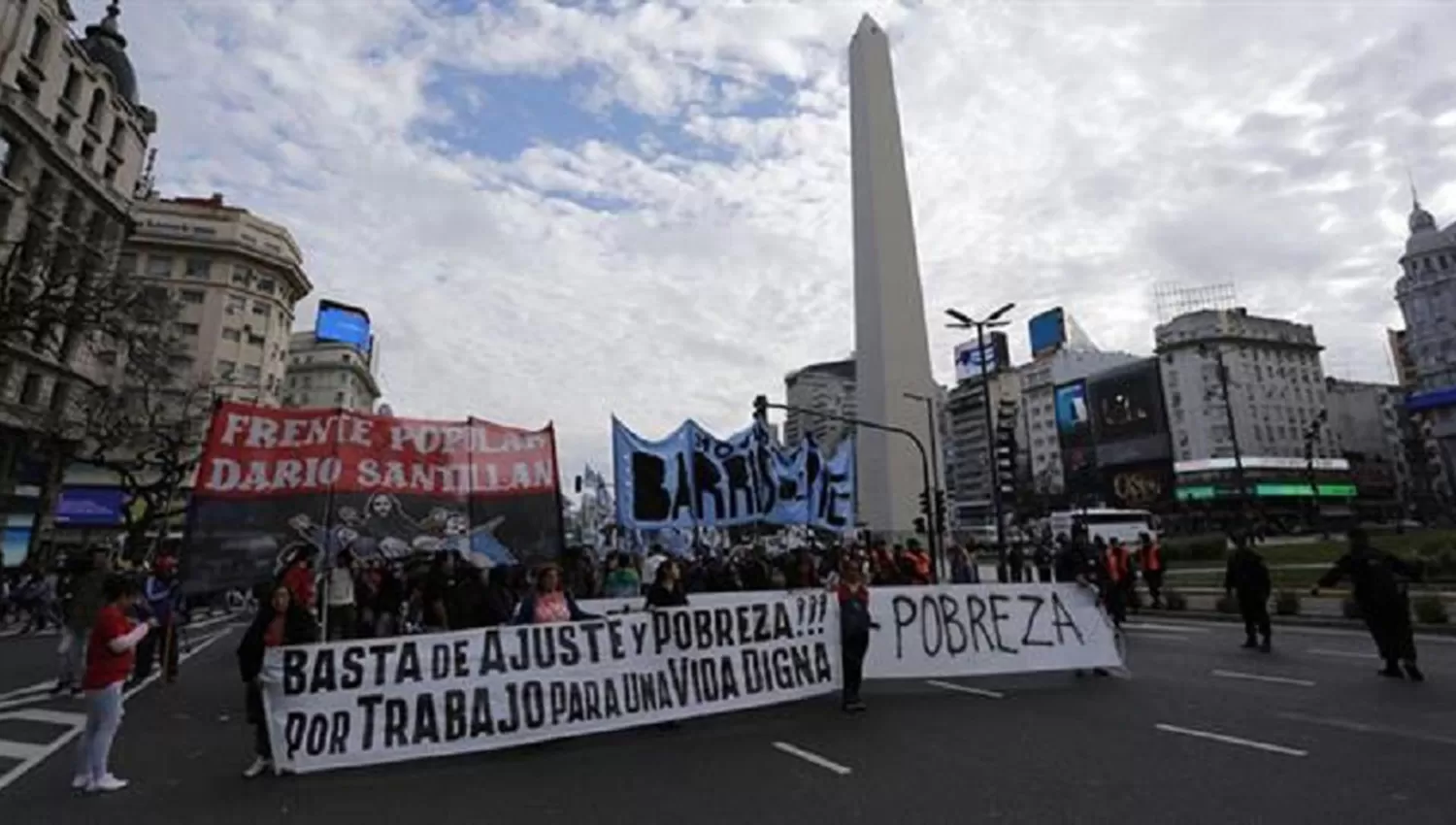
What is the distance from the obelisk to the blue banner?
1888 cm

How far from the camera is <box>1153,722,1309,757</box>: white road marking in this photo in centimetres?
693

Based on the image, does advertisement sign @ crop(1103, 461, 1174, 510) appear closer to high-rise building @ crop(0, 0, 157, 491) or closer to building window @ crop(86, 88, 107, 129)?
high-rise building @ crop(0, 0, 157, 491)

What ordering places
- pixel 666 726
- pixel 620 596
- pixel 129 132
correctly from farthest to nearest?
pixel 129 132, pixel 620 596, pixel 666 726

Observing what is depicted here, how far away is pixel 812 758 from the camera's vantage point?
7.25 meters

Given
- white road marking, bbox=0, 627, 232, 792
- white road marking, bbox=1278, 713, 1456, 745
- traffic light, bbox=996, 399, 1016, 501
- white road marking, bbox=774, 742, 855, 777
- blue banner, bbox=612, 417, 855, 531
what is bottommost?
white road marking, bbox=0, 627, 232, 792

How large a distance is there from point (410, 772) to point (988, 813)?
4719 millimetres

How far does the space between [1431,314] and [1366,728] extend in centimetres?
13685

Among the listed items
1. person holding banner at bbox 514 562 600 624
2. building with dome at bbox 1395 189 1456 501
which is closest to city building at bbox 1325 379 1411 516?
building with dome at bbox 1395 189 1456 501

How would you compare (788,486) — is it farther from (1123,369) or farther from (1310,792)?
(1123,369)

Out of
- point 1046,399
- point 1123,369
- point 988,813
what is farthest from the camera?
point 1046,399

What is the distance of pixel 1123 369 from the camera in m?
98.8

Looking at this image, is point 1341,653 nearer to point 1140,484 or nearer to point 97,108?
point 97,108

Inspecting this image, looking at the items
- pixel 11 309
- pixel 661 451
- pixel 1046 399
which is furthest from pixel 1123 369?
pixel 11 309

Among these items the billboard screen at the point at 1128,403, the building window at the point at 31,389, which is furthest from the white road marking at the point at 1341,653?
the billboard screen at the point at 1128,403
